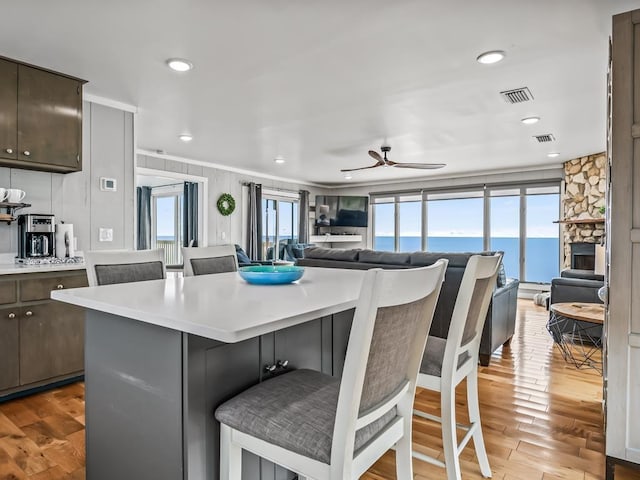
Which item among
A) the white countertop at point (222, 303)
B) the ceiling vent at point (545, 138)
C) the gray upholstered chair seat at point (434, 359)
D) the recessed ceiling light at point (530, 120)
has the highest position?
the ceiling vent at point (545, 138)

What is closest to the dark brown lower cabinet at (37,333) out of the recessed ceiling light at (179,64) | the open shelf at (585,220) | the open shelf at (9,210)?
the open shelf at (9,210)

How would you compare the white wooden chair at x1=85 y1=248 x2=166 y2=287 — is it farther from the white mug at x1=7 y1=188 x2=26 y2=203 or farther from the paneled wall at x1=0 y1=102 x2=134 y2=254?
the paneled wall at x1=0 y1=102 x2=134 y2=254

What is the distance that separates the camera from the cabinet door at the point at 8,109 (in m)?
2.73

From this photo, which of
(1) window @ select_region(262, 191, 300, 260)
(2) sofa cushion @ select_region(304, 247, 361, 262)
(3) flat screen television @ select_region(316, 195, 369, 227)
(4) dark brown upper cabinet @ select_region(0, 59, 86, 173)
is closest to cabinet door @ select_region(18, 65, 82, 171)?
(4) dark brown upper cabinet @ select_region(0, 59, 86, 173)

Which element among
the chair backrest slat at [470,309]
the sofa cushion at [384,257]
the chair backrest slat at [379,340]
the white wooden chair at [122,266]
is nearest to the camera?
the chair backrest slat at [379,340]

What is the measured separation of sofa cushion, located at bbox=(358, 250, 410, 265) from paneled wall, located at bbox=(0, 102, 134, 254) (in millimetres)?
2217

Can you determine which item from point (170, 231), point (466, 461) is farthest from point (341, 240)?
point (466, 461)

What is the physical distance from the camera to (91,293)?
1.49 metres

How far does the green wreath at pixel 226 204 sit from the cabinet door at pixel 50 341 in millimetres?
A: 4154

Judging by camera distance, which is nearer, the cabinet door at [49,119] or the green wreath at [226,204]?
the cabinet door at [49,119]

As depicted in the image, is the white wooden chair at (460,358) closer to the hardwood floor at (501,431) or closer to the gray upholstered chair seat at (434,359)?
the gray upholstered chair seat at (434,359)

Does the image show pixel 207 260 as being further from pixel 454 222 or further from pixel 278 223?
pixel 454 222

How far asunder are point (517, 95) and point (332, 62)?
174 cm

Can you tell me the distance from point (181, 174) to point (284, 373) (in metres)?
5.55
